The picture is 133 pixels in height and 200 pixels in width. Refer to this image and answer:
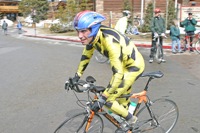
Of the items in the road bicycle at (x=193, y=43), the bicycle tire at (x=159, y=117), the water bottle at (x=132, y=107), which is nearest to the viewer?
the water bottle at (x=132, y=107)

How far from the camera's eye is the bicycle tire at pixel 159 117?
153 inches

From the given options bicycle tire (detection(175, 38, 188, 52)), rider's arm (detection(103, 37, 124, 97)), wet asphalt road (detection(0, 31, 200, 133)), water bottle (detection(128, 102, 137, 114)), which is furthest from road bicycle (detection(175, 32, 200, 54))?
rider's arm (detection(103, 37, 124, 97))

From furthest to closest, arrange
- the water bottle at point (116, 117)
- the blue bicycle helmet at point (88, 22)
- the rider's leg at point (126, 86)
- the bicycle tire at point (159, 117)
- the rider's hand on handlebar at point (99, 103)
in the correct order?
the bicycle tire at point (159, 117), the water bottle at point (116, 117), the rider's leg at point (126, 86), the rider's hand on handlebar at point (99, 103), the blue bicycle helmet at point (88, 22)

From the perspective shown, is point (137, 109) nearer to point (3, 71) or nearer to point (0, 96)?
point (0, 96)

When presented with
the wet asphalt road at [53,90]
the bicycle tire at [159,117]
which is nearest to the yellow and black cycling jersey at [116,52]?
the bicycle tire at [159,117]

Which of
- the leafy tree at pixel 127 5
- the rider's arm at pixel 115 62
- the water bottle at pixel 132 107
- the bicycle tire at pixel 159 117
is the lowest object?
the bicycle tire at pixel 159 117

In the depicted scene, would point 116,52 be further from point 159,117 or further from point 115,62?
point 159,117

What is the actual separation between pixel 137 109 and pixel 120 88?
66cm

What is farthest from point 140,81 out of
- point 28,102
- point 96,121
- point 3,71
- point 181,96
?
point 3,71

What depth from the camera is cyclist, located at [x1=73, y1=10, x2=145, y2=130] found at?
3027 mm

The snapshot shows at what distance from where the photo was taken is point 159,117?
4078 millimetres

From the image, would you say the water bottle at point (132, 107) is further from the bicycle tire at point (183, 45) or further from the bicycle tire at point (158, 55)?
the bicycle tire at point (183, 45)

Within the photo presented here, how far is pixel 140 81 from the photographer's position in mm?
7449

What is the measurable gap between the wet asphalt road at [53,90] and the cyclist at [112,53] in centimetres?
128
